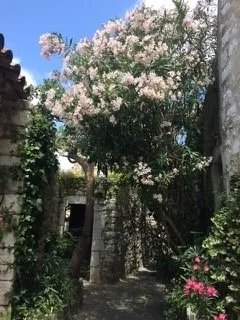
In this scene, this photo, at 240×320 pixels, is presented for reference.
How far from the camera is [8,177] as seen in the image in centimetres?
597

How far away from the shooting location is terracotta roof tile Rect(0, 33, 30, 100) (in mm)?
4828

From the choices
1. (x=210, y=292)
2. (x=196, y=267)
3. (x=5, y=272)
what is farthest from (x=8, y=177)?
(x=210, y=292)

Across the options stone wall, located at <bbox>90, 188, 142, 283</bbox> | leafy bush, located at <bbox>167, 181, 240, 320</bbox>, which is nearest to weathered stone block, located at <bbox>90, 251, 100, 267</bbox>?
stone wall, located at <bbox>90, 188, 142, 283</bbox>

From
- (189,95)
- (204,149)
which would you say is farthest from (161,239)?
(189,95)

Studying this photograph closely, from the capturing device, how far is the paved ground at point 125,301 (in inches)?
340

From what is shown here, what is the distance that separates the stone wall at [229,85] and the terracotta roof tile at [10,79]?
281 cm

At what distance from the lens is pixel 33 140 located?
277 inches

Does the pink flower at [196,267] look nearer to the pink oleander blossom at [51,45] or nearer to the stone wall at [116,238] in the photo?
the pink oleander blossom at [51,45]

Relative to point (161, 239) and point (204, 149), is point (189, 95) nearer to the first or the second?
point (204, 149)

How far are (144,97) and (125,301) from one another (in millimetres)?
5366

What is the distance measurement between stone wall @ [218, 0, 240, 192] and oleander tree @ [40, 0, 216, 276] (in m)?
0.61

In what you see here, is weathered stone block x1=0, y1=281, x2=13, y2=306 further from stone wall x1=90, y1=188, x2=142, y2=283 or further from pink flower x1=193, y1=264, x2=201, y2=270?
stone wall x1=90, y1=188, x2=142, y2=283

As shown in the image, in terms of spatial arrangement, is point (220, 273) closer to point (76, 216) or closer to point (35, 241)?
point (35, 241)

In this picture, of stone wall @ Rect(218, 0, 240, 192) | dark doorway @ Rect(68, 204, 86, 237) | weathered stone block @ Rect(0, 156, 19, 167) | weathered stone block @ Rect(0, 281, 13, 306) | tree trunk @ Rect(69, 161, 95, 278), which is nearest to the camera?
weathered stone block @ Rect(0, 281, 13, 306)
